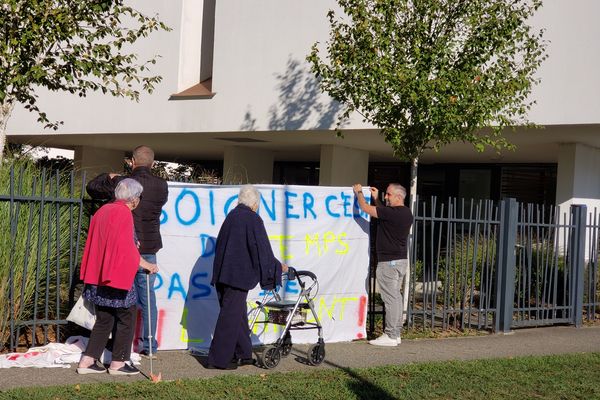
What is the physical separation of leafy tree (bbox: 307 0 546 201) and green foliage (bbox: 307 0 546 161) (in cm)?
1

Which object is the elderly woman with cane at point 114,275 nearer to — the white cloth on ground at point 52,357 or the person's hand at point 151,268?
the person's hand at point 151,268

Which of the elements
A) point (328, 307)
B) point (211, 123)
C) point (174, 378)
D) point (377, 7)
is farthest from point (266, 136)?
point (174, 378)

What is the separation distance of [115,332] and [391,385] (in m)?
2.41

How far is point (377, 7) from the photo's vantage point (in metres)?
11.0

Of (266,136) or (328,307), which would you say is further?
(266,136)

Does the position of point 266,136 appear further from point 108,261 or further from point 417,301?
point 108,261

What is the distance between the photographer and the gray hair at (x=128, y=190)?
7391 millimetres

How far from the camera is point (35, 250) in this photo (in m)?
8.41

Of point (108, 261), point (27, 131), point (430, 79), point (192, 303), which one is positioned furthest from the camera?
point (27, 131)

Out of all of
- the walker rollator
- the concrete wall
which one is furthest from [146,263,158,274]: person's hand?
the concrete wall

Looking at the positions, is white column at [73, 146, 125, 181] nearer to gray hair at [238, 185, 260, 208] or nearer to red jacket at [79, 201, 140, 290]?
gray hair at [238, 185, 260, 208]

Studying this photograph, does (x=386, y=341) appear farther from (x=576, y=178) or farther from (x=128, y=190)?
(x=576, y=178)

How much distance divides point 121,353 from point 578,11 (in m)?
10.2

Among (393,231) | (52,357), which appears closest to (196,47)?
(393,231)
